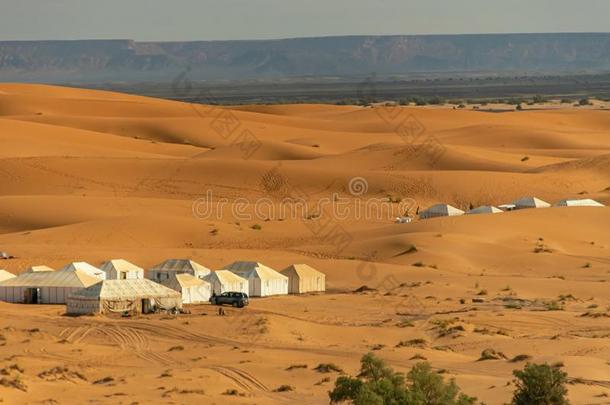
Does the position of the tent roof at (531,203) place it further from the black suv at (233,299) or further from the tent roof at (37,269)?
the tent roof at (37,269)

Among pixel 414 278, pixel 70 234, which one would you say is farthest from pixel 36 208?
pixel 414 278

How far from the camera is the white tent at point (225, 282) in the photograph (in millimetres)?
41000

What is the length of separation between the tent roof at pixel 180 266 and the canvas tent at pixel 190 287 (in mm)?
720

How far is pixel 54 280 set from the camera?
40312mm

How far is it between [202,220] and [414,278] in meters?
13.0

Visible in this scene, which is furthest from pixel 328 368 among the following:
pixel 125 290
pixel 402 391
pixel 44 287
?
pixel 44 287

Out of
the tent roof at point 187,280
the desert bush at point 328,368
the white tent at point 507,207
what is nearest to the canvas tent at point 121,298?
the tent roof at point 187,280

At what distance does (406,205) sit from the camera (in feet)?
204

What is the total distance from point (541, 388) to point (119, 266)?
1934 cm

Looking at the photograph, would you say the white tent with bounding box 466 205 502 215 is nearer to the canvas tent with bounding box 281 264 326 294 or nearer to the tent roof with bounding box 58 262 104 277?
the canvas tent with bounding box 281 264 326 294

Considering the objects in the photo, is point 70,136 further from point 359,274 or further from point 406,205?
point 359,274

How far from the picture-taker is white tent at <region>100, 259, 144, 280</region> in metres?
41.8

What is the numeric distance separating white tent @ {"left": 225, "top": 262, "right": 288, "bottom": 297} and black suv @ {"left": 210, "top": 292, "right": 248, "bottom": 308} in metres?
2.16

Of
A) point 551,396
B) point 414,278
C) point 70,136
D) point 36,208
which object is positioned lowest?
point 551,396
